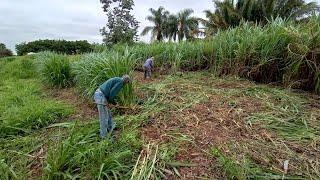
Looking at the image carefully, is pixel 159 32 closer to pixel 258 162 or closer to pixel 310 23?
pixel 310 23

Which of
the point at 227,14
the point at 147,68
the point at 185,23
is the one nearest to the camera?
the point at 147,68

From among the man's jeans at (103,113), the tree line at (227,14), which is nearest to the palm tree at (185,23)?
the tree line at (227,14)

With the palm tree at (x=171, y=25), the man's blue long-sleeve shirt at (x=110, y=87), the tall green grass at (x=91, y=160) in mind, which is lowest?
the tall green grass at (x=91, y=160)

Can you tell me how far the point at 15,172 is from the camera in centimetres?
305

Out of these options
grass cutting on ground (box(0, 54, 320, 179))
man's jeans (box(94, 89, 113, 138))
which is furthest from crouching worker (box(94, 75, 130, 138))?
grass cutting on ground (box(0, 54, 320, 179))

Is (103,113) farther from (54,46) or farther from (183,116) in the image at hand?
(54,46)

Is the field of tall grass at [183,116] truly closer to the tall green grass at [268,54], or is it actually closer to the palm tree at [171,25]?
the tall green grass at [268,54]

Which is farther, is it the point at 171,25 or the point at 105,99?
the point at 171,25

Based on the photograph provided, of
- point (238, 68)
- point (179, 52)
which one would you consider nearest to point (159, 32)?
point (179, 52)

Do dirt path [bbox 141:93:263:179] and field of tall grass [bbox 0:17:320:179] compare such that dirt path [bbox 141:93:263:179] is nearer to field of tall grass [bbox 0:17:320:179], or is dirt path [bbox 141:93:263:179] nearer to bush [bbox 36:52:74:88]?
field of tall grass [bbox 0:17:320:179]

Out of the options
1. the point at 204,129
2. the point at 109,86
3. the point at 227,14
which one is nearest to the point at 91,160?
the point at 109,86

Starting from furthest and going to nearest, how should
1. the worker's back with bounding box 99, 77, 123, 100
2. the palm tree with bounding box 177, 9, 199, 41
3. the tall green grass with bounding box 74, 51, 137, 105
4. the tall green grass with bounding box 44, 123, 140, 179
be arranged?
the palm tree with bounding box 177, 9, 199, 41
the tall green grass with bounding box 74, 51, 137, 105
the worker's back with bounding box 99, 77, 123, 100
the tall green grass with bounding box 44, 123, 140, 179

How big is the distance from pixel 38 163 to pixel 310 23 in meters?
4.83

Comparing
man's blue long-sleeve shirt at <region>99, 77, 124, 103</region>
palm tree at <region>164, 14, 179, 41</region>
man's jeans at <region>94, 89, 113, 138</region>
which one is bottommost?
man's jeans at <region>94, 89, 113, 138</region>
